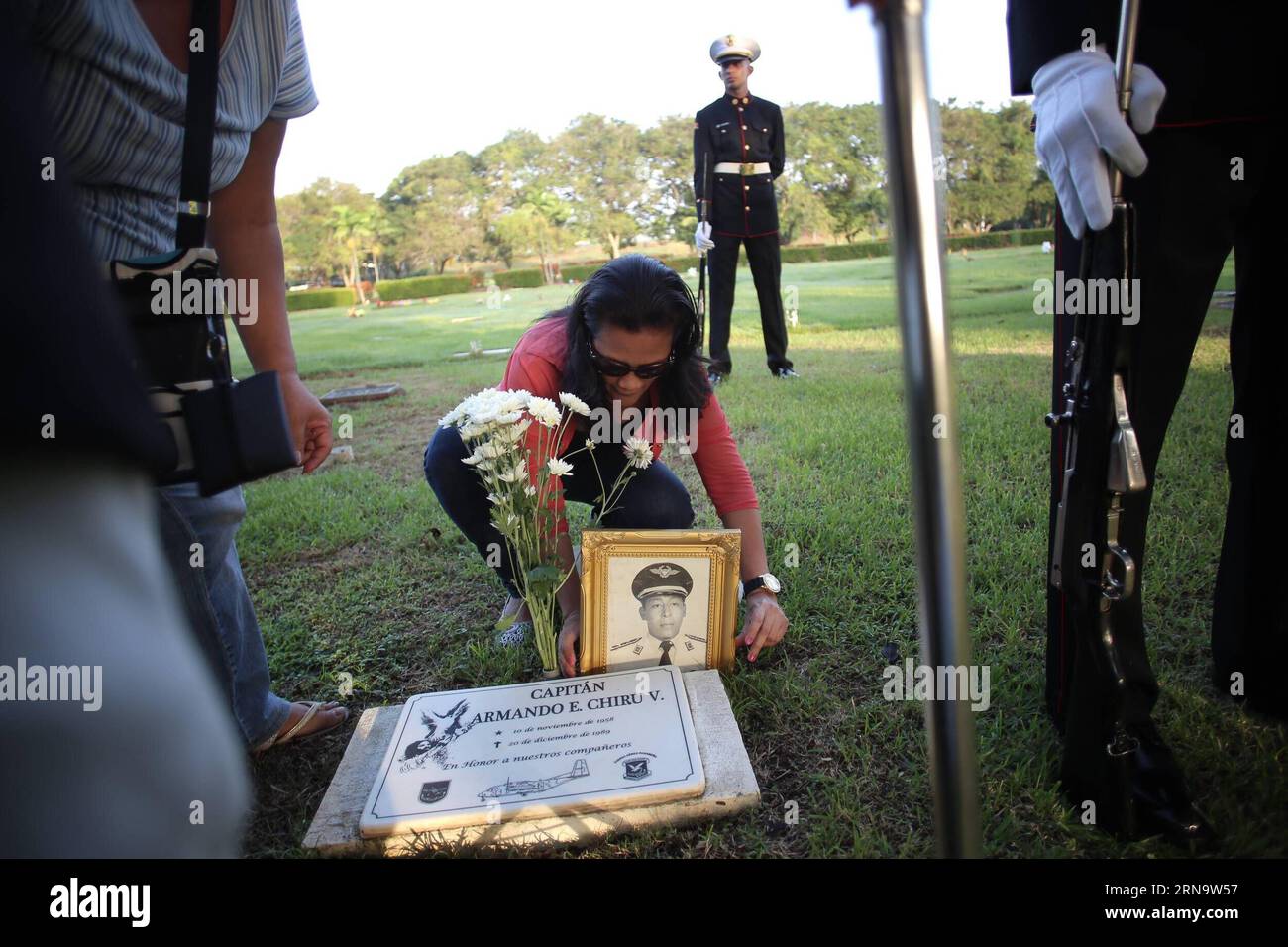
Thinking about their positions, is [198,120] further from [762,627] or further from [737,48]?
[737,48]

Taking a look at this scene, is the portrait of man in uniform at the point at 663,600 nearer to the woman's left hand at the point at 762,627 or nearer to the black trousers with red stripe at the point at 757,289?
the woman's left hand at the point at 762,627

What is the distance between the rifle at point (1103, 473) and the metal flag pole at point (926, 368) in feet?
2.82

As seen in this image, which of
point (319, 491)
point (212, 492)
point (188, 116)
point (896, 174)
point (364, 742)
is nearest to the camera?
point (896, 174)

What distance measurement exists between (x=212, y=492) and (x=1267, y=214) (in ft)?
5.37

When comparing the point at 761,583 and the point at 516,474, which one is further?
the point at 761,583

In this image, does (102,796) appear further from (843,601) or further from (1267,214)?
(843,601)

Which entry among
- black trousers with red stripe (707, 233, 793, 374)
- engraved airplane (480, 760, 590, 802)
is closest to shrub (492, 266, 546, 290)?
black trousers with red stripe (707, 233, 793, 374)

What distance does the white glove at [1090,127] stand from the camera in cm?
113

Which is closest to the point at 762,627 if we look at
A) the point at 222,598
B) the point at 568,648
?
the point at 568,648

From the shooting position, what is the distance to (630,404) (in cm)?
200

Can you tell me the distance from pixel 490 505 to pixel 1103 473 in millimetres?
1440
